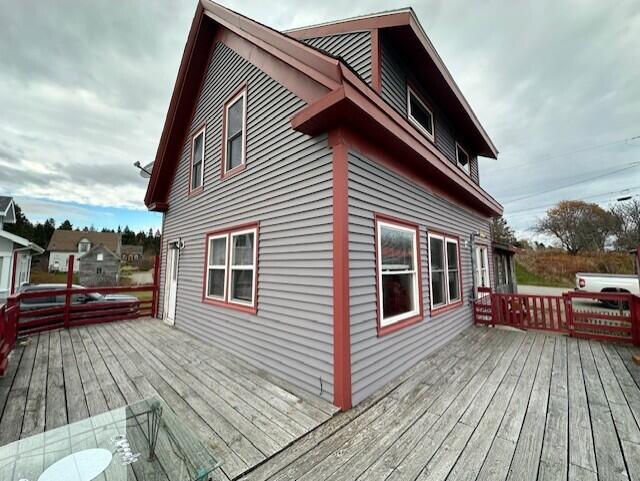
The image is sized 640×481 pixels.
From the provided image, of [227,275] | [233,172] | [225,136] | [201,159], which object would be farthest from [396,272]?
[201,159]

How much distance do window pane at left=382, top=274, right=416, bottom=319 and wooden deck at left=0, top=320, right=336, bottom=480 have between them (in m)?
1.50

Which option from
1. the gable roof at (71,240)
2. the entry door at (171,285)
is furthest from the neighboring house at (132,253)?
the entry door at (171,285)

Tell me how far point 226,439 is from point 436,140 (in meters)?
6.89

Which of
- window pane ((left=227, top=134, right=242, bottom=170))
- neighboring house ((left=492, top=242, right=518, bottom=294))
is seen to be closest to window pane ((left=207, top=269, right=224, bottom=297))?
window pane ((left=227, top=134, right=242, bottom=170))

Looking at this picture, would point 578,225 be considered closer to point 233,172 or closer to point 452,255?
point 452,255

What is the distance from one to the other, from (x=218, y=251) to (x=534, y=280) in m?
25.7

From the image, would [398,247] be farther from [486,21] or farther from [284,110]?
[486,21]

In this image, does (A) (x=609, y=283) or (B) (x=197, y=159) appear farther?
(A) (x=609, y=283)

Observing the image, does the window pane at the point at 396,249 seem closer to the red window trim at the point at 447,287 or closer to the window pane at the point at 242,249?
the red window trim at the point at 447,287

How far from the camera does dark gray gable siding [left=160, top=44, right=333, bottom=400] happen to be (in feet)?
10.1

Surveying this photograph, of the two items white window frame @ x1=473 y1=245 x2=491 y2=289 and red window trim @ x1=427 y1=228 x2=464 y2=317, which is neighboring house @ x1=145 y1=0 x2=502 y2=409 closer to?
red window trim @ x1=427 y1=228 x2=464 y2=317

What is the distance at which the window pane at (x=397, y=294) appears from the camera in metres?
3.58

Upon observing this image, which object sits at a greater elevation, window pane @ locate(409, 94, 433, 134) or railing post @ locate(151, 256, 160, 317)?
window pane @ locate(409, 94, 433, 134)

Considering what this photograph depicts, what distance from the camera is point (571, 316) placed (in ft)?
17.7
